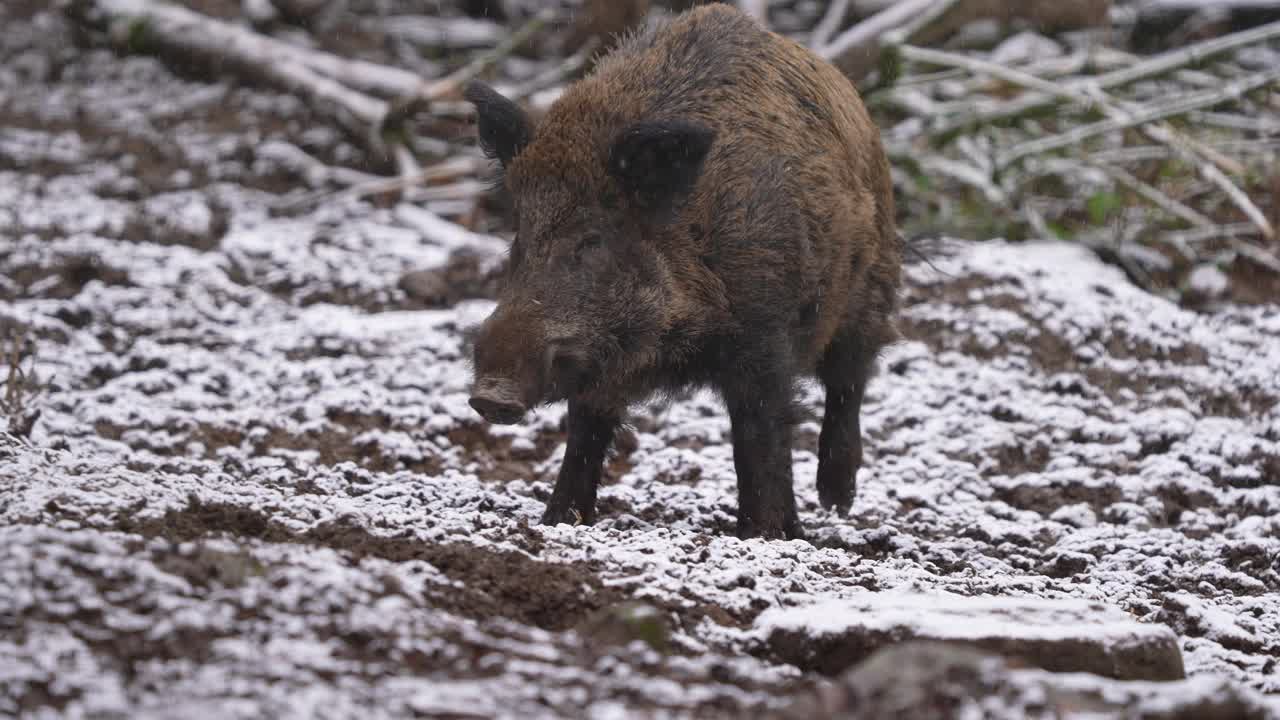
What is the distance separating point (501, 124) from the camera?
4.55 metres

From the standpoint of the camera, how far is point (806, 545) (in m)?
4.14

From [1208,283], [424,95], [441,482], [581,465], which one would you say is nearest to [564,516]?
[581,465]

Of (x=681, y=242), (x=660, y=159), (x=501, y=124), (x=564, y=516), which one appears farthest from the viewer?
(x=564, y=516)

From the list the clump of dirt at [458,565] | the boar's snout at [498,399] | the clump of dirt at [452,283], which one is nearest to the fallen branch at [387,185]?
the clump of dirt at [452,283]

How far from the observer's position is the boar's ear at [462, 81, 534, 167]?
4535mm

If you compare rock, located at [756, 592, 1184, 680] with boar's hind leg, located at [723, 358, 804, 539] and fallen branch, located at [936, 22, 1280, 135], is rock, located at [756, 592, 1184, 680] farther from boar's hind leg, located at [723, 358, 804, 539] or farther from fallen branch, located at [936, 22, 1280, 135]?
fallen branch, located at [936, 22, 1280, 135]

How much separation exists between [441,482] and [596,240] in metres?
1.30

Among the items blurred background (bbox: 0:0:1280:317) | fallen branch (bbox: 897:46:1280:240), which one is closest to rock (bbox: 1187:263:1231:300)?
blurred background (bbox: 0:0:1280:317)

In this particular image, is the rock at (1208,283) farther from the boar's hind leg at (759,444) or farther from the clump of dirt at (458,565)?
the clump of dirt at (458,565)

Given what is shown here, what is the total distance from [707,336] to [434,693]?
230cm

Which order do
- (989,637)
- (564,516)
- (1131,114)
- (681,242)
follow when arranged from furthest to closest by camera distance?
(1131,114) → (564,516) → (681,242) → (989,637)

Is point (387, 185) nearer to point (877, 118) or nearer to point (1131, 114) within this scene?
point (877, 118)

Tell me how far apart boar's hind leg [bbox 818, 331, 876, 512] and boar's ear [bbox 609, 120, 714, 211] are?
148 centimetres

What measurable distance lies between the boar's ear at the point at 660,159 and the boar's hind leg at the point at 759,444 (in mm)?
724
